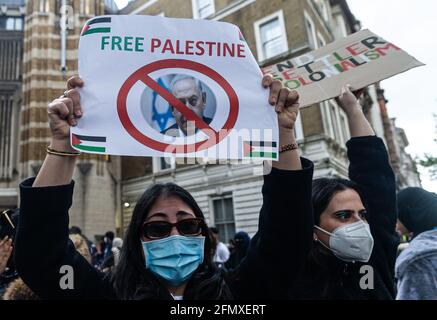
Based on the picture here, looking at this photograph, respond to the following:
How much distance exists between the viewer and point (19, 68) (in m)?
20.8

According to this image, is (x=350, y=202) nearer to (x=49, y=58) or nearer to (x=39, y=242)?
(x=39, y=242)

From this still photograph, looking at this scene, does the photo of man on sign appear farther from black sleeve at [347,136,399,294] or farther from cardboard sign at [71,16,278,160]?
black sleeve at [347,136,399,294]

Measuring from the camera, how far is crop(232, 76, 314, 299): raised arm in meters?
1.62

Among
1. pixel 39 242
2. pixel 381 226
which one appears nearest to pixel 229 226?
pixel 381 226

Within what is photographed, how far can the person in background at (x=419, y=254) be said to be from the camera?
2.10 meters

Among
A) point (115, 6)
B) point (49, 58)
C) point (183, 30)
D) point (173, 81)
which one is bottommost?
point (173, 81)

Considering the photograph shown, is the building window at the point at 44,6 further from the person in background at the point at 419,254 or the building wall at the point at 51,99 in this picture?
the person in background at the point at 419,254

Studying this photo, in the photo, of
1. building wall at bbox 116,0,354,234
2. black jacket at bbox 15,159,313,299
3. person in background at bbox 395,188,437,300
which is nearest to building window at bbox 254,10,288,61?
building wall at bbox 116,0,354,234

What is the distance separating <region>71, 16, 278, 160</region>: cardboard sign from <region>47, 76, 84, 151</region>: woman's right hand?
0.04 metres

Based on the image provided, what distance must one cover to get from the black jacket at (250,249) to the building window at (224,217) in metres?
15.2

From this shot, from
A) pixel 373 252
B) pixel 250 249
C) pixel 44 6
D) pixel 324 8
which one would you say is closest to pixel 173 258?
pixel 250 249

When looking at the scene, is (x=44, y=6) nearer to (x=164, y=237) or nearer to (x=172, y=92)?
(x=172, y=92)

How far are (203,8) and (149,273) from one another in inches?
789
